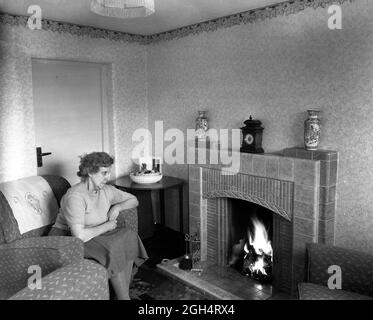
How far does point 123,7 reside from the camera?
2059mm

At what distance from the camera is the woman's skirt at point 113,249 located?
2.43m

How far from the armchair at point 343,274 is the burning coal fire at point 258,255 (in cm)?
82

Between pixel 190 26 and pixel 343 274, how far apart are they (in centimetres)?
239

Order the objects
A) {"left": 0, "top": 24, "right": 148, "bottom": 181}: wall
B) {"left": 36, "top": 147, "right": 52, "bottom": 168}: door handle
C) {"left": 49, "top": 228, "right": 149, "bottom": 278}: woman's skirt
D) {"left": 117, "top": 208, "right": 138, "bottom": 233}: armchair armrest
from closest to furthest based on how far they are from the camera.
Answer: {"left": 49, "top": 228, "right": 149, "bottom": 278}: woman's skirt → {"left": 117, "top": 208, "right": 138, "bottom": 233}: armchair armrest → {"left": 0, "top": 24, "right": 148, "bottom": 181}: wall → {"left": 36, "top": 147, "right": 52, "bottom": 168}: door handle

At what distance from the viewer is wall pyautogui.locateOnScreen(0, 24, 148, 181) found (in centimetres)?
311

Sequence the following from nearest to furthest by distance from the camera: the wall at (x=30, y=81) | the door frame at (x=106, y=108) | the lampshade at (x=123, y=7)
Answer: the lampshade at (x=123, y=7), the wall at (x=30, y=81), the door frame at (x=106, y=108)

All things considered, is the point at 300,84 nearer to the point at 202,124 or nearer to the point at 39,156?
the point at 202,124

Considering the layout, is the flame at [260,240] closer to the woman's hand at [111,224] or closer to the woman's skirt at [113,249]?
the woman's skirt at [113,249]

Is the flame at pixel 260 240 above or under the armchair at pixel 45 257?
under

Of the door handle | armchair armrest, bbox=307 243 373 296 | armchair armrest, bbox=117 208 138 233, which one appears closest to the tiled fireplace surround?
armchair armrest, bbox=307 243 373 296

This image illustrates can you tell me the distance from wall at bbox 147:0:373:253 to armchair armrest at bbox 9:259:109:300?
161cm

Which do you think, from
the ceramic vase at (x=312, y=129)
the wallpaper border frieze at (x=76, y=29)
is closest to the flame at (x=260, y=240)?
the ceramic vase at (x=312, y=129)

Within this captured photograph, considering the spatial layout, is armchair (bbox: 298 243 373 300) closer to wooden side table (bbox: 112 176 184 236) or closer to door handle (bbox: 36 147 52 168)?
wooden side table (bbox: 112 176 184 236)

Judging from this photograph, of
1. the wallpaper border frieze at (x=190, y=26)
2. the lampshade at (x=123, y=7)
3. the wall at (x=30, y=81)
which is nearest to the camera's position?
the lampshade at (x=123, y=7)
